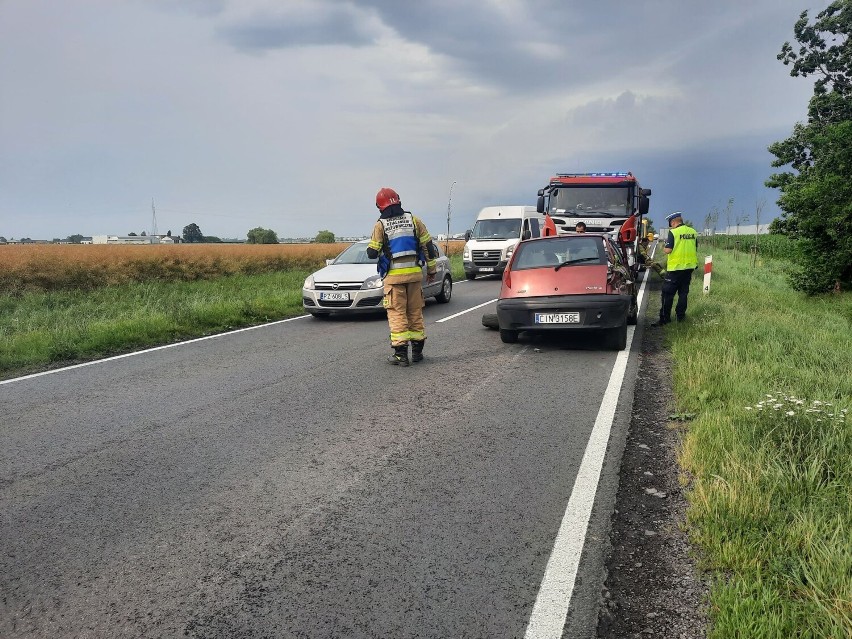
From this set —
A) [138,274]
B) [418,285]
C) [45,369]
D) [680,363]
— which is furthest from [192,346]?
[138,274]

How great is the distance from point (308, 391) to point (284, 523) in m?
2.92

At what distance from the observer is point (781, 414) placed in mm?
4461

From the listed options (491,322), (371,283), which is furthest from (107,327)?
(491,322)

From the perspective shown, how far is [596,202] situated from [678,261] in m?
6.35

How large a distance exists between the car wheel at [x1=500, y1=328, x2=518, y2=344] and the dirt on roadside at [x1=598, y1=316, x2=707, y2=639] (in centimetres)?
394

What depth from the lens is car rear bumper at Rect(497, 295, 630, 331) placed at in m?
7.96

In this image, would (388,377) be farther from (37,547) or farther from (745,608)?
(745,608)

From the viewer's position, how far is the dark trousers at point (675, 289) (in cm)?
996

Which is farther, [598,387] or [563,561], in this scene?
[598,387]

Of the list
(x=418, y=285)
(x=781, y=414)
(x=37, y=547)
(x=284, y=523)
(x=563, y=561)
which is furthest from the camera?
(x=418, y=285)

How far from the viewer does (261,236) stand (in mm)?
87562

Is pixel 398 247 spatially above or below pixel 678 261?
above

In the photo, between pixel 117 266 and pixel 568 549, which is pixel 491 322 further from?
pixel 117 266

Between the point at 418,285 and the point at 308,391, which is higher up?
the point at 418,285
